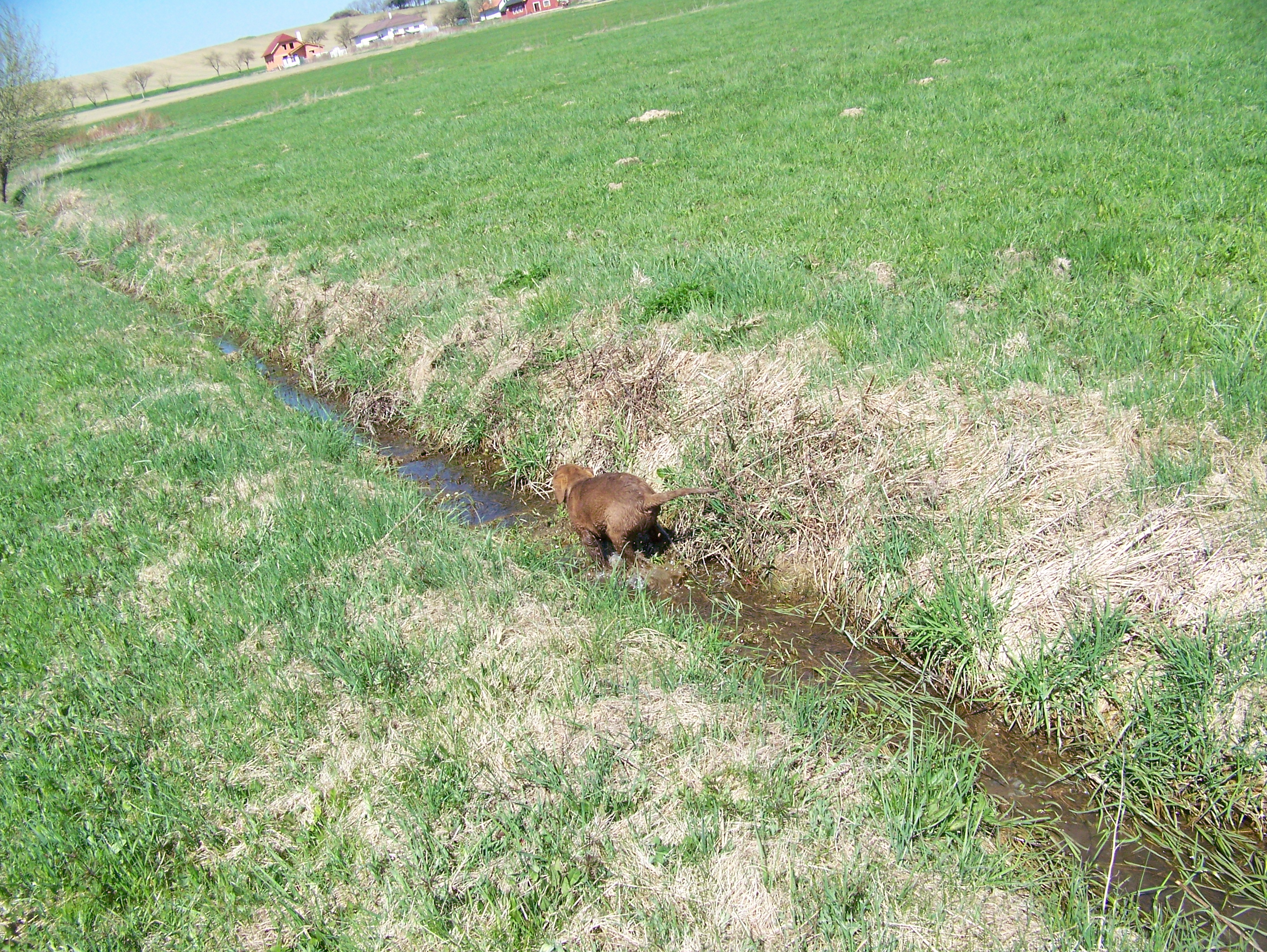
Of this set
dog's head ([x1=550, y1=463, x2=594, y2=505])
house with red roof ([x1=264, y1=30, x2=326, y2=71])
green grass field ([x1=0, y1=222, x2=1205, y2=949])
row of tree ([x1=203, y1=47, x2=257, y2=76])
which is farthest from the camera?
row of tree ([x1=203, y1=47, x2=257, y2=76])

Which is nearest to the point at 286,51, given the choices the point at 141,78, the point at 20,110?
the point at 141,78

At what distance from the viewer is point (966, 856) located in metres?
2.76

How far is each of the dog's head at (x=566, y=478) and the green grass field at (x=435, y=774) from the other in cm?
42

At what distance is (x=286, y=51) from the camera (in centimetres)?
11025

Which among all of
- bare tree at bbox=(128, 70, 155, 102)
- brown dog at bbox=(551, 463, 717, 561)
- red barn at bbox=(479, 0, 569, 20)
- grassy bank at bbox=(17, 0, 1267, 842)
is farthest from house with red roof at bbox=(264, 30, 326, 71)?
brown dog at bbox=(551, 463, 717, 561)

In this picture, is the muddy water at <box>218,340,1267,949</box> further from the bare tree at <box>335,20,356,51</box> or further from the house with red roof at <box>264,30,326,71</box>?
the house with red roof at <box>264,30,326,71</box>

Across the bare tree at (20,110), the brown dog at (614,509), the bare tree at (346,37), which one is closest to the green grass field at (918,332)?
the brown dog at (614,509)

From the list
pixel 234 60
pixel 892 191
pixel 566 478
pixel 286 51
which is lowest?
pixel 566 478

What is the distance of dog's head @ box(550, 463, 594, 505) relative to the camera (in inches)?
202

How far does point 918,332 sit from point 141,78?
121m

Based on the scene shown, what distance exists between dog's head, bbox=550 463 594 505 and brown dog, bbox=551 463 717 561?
0.7 inches

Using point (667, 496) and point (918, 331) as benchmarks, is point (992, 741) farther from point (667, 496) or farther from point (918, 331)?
point (918, 331)

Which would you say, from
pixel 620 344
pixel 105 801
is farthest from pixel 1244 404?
pixel 105 801

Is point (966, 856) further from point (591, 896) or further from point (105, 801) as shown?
point (105, 801)
